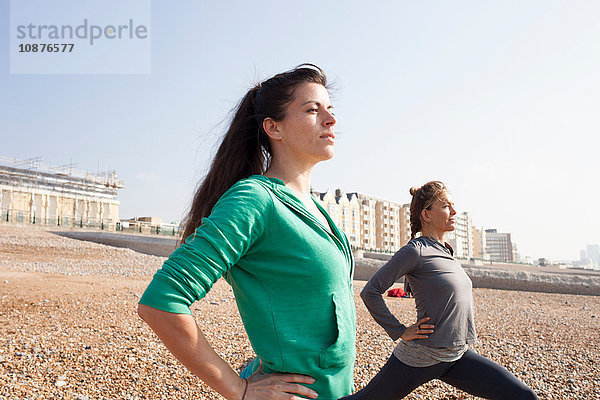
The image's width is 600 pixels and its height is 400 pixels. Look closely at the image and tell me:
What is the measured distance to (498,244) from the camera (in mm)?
182250

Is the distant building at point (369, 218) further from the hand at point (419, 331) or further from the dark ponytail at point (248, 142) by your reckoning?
the dark ponytail at point (248, 142)

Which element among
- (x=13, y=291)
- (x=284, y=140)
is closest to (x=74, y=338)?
(x=13, y=291)

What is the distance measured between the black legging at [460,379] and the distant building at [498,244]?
188879mm

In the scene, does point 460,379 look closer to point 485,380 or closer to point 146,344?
point 485,380

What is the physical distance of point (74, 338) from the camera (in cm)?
686

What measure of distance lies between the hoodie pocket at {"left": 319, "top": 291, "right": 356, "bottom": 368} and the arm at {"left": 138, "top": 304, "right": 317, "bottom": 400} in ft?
0.32

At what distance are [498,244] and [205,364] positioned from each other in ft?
655

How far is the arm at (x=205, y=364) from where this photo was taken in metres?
1.35

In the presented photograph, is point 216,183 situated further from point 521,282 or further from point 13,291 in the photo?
point 521,282

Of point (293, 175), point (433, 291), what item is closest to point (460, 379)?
point (433, 291)

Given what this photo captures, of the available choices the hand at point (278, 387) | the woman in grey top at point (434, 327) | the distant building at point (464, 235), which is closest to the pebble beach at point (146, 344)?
the woman in grey top at point (434, 327)

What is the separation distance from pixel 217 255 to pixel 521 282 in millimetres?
21254

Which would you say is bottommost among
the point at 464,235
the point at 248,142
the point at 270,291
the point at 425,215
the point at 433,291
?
the point at 464,235

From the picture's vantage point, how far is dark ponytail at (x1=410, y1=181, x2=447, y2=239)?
3668 mm
